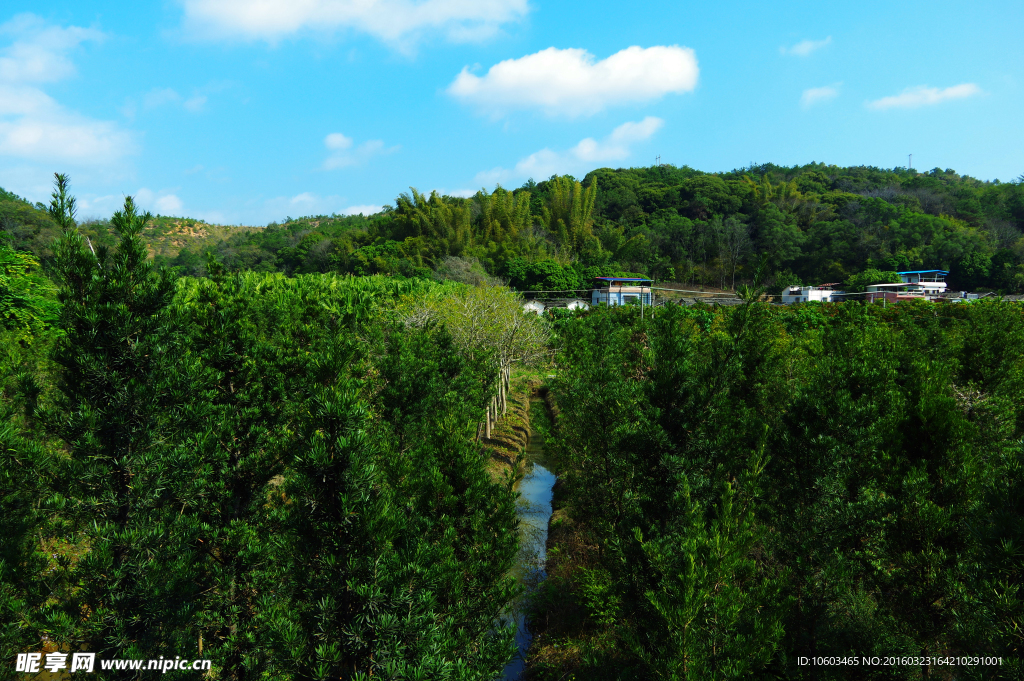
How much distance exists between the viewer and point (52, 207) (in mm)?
8383

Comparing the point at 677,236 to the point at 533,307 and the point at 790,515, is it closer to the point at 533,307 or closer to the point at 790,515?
the point at 533,307

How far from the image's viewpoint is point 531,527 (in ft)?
69.3

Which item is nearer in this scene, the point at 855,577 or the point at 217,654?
the point at 217,654

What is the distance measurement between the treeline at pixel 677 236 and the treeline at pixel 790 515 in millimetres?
50461

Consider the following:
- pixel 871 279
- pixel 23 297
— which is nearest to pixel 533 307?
pixel 23 297

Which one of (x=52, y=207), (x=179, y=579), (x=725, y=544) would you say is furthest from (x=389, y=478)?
(x=52, y=207)

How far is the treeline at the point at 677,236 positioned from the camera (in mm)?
69312

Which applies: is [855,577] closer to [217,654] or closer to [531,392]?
[217,654]

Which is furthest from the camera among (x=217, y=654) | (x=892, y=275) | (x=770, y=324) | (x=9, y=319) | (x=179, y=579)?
(x=892, y=275)

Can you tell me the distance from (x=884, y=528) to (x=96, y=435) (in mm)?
12965

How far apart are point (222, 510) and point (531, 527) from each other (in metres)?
13.4

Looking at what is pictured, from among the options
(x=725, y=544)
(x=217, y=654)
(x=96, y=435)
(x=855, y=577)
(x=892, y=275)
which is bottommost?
(x=217, y=654)

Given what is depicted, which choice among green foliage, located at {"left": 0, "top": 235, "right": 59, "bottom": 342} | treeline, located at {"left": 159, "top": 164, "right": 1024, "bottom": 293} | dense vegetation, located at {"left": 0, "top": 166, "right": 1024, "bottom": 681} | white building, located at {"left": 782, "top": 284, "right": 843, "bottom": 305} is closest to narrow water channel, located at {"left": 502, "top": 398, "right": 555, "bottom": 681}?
dense vegetation, located at {"left": 0, "top": 166, "right": 1024, "bottom": 681}

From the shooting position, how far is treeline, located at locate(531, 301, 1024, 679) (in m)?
7.34
